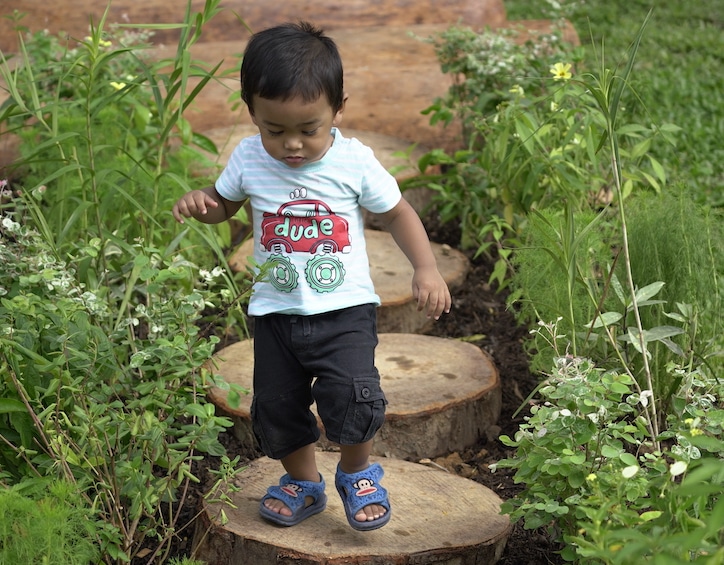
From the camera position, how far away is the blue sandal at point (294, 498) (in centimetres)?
263

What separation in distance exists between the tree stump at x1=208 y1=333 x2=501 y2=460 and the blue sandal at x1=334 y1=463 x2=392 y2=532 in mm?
505

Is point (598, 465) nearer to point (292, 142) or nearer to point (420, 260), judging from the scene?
point (420, 260)

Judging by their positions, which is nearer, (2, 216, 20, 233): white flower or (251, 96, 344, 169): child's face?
(251, 96, 344, 169): child's face

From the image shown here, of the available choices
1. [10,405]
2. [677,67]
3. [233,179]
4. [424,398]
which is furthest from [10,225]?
[677,67]

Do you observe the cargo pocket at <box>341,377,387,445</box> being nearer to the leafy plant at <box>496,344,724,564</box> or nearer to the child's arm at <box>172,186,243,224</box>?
the leafy plant at <box>496,344,724,564</box>

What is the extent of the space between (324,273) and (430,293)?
27cm

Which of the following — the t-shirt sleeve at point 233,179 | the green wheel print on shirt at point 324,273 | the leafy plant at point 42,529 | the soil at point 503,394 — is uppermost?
the t-shirt sleeve at point 233,179

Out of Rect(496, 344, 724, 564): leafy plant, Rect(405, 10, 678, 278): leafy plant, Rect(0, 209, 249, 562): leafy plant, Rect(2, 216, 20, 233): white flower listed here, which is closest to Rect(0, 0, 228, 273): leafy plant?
Rect(2, 216, 20, 233): white flower

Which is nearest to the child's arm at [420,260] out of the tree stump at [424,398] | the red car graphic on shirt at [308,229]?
the red car graphic on shirt at [308,229]

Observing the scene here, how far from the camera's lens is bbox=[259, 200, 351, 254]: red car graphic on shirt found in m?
2.51

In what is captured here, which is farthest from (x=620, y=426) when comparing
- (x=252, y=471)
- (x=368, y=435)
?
(x=252, y=471)

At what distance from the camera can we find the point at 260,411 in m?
2.62

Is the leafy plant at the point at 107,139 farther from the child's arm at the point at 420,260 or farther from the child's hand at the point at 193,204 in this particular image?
the child's arm at the point at 420,260

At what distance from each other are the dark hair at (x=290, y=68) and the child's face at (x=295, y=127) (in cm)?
2
